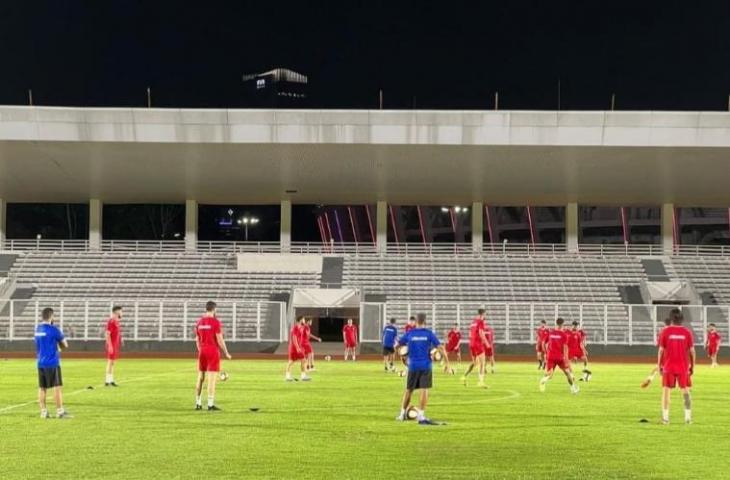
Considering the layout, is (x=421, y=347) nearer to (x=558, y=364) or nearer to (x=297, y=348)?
Answer: (x=558, y=364)

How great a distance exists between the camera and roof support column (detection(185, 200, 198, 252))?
5734 cm

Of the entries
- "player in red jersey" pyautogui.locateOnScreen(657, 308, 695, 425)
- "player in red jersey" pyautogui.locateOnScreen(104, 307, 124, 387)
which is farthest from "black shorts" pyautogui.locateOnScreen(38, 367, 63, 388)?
"player in red jersey" pyautogui.locateOnScreen(657, 308, 695, 425)

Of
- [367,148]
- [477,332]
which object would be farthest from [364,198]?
[477,332]

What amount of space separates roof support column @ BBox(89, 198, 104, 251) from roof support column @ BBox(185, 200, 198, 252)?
4.91 metres

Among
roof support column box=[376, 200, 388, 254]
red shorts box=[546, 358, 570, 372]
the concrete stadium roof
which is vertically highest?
the concrete stadium roof

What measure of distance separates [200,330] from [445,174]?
33.2 m

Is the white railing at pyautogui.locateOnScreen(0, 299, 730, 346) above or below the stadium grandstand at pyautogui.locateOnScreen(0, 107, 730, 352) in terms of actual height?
below

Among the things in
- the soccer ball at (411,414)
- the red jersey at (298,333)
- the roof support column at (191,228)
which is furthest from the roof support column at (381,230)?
the soccer ball at (411,414)

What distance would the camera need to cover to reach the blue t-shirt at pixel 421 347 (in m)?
15.8

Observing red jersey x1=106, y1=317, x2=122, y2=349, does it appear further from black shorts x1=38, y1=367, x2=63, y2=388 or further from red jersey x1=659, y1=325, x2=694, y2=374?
Answer: red jersey x1=659, y1=325, x2=694, y2=374

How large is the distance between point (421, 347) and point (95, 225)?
151 ft

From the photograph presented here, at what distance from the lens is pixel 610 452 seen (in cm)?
1334

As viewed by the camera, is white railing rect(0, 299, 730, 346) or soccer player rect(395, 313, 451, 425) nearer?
soccer player rect(395, 313, 451, 425)

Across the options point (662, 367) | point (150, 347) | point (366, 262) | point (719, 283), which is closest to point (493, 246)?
point (366, 262)
